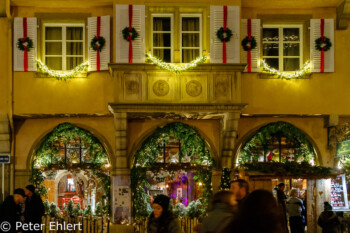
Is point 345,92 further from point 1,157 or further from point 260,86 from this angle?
point 1,157

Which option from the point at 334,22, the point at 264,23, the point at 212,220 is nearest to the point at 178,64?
the point at 264,23

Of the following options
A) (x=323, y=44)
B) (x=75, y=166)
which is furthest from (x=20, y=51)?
(x=323, y=44)

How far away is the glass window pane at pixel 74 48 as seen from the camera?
17.2 m

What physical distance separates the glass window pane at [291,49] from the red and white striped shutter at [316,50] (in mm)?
558

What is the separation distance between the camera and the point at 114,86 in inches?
625

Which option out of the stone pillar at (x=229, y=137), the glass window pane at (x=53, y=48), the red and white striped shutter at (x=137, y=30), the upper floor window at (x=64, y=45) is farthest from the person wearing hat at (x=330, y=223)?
the glass window pane at (x=53, y=48)

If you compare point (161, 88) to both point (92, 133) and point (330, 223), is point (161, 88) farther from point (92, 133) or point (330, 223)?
point (330, 223)

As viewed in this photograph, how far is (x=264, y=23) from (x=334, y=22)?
83.2 inches

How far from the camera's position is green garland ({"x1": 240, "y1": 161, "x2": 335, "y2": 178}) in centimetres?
1625

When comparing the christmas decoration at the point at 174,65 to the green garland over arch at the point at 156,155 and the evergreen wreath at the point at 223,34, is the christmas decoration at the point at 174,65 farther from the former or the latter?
the green garland over arch at the point at 156,155

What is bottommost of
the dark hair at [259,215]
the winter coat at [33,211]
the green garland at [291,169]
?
the winter coat at [33,211]

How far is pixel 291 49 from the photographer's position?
17328 mm

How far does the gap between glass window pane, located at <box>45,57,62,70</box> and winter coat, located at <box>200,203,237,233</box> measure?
11.8 metres

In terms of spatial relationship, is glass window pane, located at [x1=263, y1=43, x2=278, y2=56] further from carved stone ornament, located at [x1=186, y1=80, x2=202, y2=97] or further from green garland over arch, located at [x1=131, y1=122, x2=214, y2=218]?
green garland over arch, located at [x1=131, y1=122, x2=214, y2=218]
